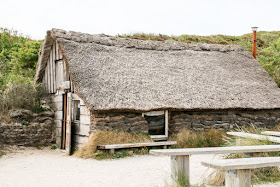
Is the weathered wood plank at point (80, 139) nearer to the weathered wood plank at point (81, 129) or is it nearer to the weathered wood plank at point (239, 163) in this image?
the weathered wood plank at point (81, 129)

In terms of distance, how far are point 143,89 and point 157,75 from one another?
1.30 metres

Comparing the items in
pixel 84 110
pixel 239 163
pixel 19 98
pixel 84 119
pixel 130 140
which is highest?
pixel 19 98

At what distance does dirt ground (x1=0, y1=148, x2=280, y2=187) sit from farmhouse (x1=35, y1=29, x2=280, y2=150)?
4.13 ft

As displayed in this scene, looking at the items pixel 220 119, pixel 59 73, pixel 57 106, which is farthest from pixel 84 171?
A: pixel 220 119

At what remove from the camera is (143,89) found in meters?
10.1

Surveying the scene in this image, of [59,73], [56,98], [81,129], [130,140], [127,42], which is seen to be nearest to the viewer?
[130,140]

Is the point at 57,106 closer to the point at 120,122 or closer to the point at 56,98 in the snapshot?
the point at 56,98

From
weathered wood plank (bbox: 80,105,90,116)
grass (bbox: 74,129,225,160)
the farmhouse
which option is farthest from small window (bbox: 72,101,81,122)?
grass (bbox: 74,129,225,160)

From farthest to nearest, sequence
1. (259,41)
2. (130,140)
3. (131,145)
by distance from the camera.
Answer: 1. (259,41)
2. (130,140)
3. (131,145)

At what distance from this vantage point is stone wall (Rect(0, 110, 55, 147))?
33.2 feet

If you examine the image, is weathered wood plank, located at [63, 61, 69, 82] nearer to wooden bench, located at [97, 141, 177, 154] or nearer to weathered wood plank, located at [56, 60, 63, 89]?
weathered wood plank, located at [56, 60, 63, 89]

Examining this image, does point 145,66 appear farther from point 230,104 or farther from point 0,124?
point 0,124

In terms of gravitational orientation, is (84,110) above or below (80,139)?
above

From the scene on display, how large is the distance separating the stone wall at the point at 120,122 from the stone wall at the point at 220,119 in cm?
132
